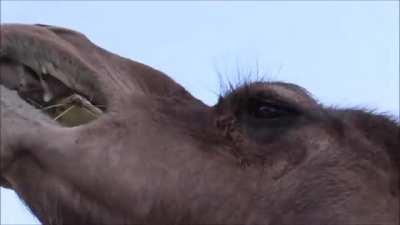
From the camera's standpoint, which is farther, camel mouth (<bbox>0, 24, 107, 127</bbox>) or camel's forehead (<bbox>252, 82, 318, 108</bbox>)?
camel's forehead (<bbox>252, 82, 318, 108</bbox>)

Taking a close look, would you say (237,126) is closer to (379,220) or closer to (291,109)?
(291,109)

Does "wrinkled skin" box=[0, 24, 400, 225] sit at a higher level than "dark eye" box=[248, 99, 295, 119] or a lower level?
lower

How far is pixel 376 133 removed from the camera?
14.6 feet

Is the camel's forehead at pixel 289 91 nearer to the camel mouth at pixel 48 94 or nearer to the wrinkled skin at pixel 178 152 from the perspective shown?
the wrinkled skin at pixel 178 152

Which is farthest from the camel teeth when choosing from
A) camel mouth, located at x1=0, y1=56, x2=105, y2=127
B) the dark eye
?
the dark eye

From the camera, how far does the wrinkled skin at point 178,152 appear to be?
13.2 feet

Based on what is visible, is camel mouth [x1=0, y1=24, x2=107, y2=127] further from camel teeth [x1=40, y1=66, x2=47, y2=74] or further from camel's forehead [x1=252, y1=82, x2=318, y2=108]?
camel's forehead [x1=252, y1=82, x2=318, y2=108]

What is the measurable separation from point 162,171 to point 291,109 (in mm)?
708

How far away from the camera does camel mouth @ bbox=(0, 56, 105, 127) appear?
4.07 metres

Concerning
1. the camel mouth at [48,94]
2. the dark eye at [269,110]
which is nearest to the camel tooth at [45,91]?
the camel mouth at [48,94]

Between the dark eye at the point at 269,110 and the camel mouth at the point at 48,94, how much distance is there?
768 mm

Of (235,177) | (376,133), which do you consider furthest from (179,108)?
(376,133)

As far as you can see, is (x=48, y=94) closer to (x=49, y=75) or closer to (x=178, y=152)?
(x=49, y=75)

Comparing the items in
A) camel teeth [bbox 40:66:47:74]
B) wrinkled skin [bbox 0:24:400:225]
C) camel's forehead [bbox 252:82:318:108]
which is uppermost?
camel's forehead [bbox 252:82:318:108]
